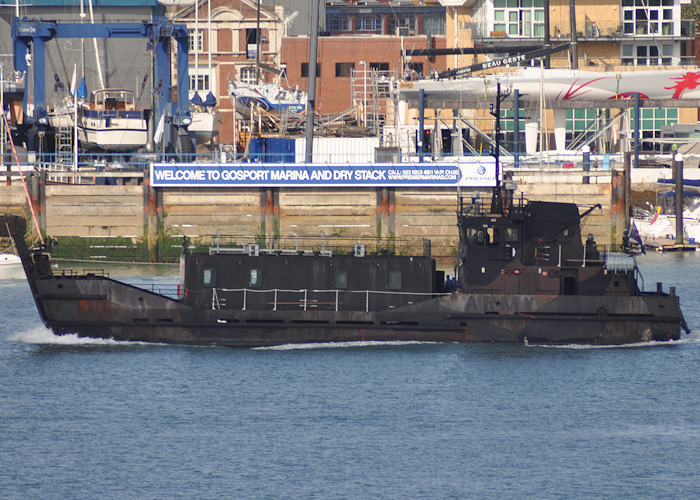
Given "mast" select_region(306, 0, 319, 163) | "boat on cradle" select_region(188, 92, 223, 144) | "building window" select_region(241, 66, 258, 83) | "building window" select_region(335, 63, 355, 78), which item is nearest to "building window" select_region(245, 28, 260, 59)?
"building window" select_region(241, 66, 258, 83)

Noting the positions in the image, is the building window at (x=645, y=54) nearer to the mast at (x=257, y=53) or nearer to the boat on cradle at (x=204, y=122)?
the mast at (x=257, y=53)

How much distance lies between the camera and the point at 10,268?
1912 inches

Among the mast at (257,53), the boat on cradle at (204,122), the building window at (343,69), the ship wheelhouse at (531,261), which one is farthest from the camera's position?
the building window at (343,69)

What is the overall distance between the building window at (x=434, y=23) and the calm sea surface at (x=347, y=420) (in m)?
61.4

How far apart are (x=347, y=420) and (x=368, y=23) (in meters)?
71.2

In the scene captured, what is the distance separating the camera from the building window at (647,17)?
76250 mm

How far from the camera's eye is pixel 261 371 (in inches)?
1273

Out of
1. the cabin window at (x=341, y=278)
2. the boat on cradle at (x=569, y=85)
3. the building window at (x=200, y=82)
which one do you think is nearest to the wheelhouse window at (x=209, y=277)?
the cabin window at (x=341, y=278)

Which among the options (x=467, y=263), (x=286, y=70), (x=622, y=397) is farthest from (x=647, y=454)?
(x=286, y=70)

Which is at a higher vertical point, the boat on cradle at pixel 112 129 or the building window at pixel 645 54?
the building window at pixel 645 54

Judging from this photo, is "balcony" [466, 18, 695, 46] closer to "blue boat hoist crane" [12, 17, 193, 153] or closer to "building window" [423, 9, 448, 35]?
"building window" [423, 9, 448, 35]

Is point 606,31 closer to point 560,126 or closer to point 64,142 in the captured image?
point 560,126

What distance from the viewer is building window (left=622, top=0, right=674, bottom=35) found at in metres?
76.2

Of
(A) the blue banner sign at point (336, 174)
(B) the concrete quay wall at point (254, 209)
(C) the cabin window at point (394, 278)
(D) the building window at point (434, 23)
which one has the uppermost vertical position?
(D) the building window at point (434, 23)
